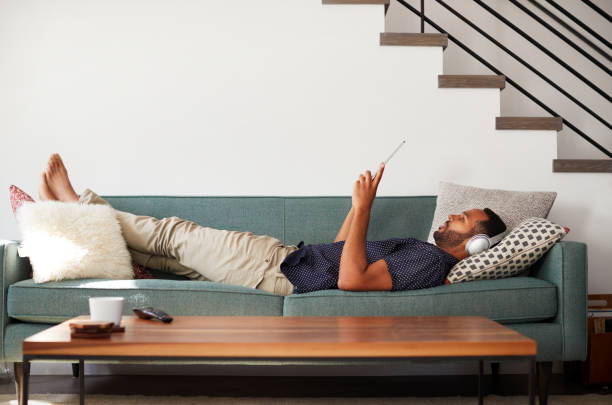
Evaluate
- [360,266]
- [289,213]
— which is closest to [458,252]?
[360,266]

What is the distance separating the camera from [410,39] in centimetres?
329

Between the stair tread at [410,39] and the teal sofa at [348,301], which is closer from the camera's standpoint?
the teal sofa at [348,301]

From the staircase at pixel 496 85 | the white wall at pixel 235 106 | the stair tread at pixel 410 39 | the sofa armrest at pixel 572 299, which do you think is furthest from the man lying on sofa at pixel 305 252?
the stair tread at pixel 410 39

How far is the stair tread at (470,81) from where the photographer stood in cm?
327

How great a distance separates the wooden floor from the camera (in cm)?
254

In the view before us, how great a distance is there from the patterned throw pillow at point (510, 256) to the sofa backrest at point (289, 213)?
1.94 ft

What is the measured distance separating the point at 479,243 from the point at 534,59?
192cm

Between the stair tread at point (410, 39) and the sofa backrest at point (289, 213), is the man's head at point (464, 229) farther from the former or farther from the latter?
the stair tread at point (410, 39)

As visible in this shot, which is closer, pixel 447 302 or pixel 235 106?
pixel 447 302

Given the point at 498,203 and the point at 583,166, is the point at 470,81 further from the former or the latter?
the point at 498,203

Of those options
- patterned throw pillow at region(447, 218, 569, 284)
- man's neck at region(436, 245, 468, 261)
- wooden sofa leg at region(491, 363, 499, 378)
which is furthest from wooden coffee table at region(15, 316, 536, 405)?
wooden sofa leg at region(491, 363, 499, 378)

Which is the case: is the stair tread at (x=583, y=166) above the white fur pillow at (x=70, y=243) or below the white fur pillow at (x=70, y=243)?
above

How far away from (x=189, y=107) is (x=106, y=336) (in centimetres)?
205

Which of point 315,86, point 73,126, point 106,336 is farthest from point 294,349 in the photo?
point 73,126
